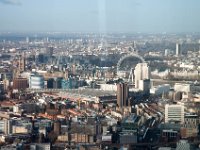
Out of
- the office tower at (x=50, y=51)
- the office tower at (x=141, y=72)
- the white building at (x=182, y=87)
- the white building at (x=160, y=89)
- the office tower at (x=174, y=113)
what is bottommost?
the office tower at (x=174, y=113)

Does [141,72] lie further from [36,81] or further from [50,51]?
[50,51]

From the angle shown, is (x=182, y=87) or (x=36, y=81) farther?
(x=36, y=81)

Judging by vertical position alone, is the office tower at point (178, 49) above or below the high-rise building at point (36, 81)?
above

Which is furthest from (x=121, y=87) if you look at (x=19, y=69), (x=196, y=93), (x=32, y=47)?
(x=32, y=47)

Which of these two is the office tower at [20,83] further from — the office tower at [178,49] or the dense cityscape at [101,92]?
the office tower at [178,49]

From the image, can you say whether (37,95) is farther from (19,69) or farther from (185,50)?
(185,50)

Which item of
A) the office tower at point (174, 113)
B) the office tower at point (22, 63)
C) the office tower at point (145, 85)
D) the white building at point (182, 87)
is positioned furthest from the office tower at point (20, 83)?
the office tower at point (174, 113)

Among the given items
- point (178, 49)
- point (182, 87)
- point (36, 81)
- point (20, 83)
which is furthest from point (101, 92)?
point (178, 49)
